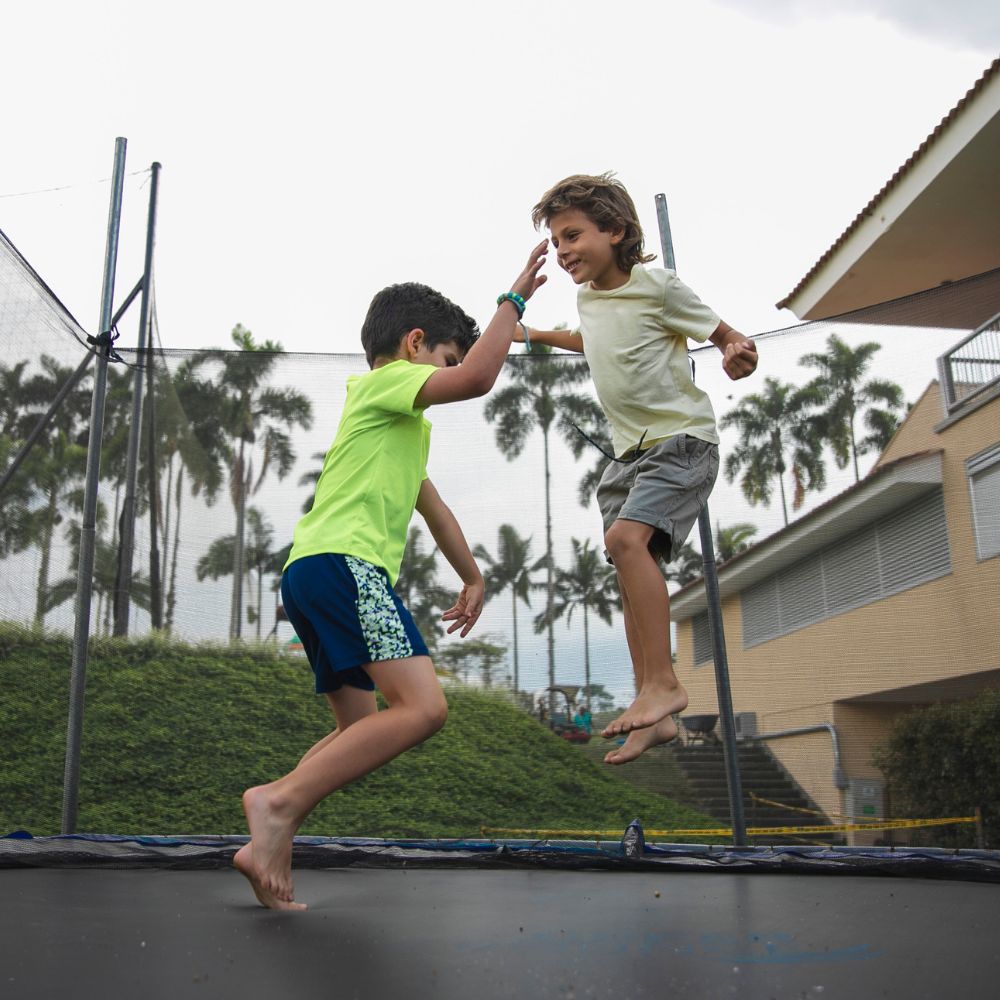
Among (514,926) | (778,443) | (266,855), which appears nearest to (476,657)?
(778,443)

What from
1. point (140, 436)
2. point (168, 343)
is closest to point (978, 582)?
point (140, 436)

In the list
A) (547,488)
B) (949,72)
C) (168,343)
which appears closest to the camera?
(547,488)

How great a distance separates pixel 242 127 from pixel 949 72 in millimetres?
3993

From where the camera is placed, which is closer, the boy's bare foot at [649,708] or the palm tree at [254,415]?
the boy's bare foot at [649,708]

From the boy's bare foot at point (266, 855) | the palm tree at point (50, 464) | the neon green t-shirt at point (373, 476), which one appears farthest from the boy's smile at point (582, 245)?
the palm tree at point (50, 464)

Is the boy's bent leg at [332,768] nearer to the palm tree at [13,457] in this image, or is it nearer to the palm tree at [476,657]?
the palm tree at [476,657]

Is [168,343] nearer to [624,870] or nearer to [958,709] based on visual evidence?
[624,870]

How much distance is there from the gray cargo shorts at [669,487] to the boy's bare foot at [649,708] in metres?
0.23

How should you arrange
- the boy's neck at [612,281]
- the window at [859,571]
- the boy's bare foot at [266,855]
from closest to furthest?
1. the boy's bare foot at [266,855]
2. the boy's neck at [612,281]
3. the window at [859,571]

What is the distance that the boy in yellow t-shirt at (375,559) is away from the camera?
3.89ft

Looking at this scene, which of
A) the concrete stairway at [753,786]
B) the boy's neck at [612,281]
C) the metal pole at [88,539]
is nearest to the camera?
the boy's neck at [612,281]

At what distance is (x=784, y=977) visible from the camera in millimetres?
748

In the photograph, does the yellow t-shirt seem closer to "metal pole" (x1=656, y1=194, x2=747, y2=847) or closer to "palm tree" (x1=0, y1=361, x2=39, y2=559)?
"metal pole" (x1=656, y1=194, x2=747, y2=847)

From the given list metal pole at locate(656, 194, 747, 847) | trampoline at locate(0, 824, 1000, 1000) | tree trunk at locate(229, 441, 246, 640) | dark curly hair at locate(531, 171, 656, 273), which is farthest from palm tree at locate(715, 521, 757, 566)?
tree trunk at locate(229, 441, 246, 640)
